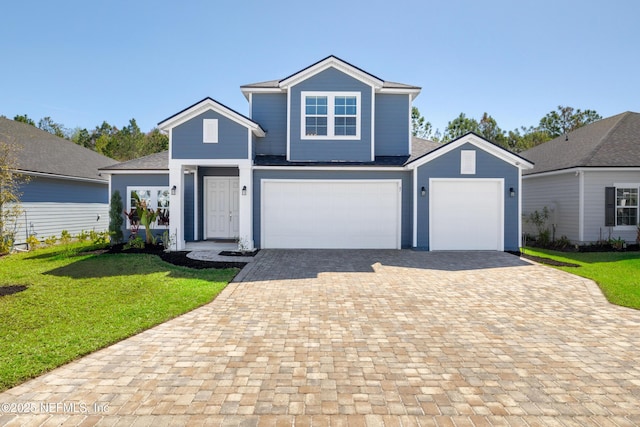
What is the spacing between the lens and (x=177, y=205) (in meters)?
12.9

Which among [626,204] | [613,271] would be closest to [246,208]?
[613,271]

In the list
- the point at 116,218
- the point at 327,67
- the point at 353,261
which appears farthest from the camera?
the point at 116,218

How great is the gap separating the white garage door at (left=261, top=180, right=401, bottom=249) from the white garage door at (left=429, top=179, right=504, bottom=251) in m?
1.39

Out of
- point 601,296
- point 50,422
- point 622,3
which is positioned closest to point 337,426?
point 50,422

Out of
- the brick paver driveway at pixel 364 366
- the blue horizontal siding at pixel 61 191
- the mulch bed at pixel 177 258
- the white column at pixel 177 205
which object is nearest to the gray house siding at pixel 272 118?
the white column at pixel 177 205

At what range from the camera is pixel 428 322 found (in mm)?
5805

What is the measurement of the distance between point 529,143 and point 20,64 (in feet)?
153

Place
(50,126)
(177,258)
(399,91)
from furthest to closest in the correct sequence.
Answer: (50,126) < (399,91) < (177,258)

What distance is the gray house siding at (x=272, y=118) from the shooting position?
14.6m

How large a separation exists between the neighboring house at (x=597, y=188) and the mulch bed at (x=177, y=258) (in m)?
14.0

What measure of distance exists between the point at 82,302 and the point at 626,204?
1923 centimetres

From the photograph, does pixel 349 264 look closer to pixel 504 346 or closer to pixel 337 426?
pixel 504 346

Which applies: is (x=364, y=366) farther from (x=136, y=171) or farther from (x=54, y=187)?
(x=54, y=187)

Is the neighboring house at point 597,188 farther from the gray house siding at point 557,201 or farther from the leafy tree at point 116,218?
the leafy tree at point 116,218
